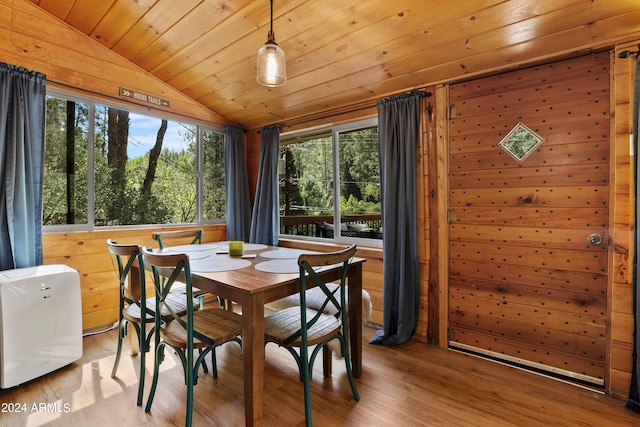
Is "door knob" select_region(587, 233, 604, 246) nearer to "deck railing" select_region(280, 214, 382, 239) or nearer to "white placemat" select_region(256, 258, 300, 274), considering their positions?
"deck railing" select_region(280, 214, 382, 239)

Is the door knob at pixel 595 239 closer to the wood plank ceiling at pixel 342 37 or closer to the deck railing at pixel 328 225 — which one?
the wood plank ceiling at pixel 342 37

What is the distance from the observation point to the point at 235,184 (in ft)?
12.5

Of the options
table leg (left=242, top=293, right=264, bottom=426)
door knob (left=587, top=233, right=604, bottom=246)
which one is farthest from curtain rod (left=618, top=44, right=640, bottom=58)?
table leg (left=242, top=293, right=264, bottom=426)

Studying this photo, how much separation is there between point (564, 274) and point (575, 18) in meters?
1.56

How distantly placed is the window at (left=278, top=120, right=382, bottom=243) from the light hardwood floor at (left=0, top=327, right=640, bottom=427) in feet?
4.55

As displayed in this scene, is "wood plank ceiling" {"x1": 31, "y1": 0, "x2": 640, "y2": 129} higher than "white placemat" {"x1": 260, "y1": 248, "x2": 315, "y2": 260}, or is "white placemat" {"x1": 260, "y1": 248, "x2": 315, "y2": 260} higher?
"wood plank ceiling" {"x1": 31, "y1": 0, "x2": 640, "y2": 129}

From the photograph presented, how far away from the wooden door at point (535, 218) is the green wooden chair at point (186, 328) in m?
1.82

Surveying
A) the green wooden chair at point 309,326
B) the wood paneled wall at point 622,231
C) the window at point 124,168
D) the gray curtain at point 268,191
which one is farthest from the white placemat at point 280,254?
the wood paneled wall at point 622,231

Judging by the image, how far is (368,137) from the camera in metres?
3.10

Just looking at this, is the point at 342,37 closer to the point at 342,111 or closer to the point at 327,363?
the point at 342,111

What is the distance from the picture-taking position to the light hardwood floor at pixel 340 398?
1.66 meters

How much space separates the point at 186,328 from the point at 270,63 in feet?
4.90

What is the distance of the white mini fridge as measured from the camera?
73.9 inches

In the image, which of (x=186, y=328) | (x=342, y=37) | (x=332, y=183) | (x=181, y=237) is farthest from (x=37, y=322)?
(x=342, y=37)
